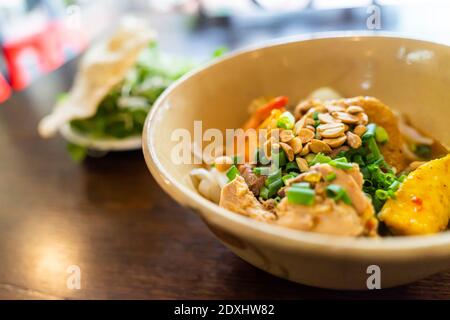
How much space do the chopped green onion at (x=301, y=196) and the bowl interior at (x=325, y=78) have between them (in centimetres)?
47

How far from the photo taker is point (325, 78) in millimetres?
1421

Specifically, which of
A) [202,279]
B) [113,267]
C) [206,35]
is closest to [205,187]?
[202,279]

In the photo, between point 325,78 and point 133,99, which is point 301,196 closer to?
point 325,78

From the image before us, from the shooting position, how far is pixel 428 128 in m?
1.29

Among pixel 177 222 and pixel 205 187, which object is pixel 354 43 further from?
pixel 177 222

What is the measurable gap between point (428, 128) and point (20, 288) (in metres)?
1.30

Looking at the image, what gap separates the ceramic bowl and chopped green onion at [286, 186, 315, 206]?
0.12 meters

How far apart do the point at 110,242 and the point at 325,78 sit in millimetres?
895

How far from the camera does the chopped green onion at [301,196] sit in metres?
0.80

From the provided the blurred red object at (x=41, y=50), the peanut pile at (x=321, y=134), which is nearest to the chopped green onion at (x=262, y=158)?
the peanut pile at (x=321, y=134)

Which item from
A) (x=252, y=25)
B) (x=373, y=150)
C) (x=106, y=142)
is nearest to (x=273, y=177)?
(x=373, y=150)

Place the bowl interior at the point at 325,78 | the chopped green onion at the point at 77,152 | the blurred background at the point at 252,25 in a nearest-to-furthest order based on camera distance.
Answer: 1. the bowl interior at the point at 325,78
2. the chopped green onion at the point at 77,152
3. the blurred background at the point at 252,25

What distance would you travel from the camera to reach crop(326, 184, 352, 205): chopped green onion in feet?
2.61

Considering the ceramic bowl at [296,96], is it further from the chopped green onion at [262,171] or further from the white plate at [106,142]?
the white plate at [106,142]
